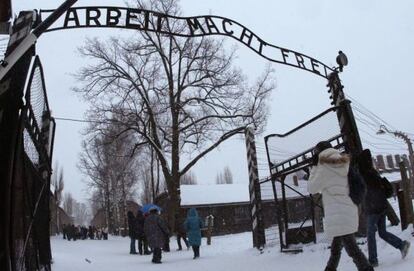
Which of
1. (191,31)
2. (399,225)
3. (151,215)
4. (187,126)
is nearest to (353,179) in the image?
(399,225)

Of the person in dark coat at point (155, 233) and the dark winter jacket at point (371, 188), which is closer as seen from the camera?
the dark winter jacket at point (371, 188)

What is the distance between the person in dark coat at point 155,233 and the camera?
13920mm

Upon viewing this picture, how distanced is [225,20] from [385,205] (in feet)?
13.2

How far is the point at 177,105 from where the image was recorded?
28938 mm

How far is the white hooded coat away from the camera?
5.61 meters

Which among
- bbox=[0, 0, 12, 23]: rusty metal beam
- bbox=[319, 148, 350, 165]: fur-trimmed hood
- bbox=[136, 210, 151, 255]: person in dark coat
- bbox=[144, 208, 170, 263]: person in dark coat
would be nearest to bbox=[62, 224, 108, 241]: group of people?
bbox=[136, 210, 151, 255]: person in dark coat

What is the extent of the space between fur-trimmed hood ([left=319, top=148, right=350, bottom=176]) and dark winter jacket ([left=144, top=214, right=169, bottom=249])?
9265mm

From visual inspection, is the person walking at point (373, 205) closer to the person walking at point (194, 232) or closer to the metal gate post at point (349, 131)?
the metal gate post at point (349, 131)

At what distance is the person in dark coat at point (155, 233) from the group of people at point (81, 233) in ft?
90.2

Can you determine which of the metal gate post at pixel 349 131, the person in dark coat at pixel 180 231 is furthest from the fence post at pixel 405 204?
the person in dark coat at pixel 180 231

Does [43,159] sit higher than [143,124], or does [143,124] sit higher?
[143,124]

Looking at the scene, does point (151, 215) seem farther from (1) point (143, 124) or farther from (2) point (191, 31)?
(1) point (143, 124)

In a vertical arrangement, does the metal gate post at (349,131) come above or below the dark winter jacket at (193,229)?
above

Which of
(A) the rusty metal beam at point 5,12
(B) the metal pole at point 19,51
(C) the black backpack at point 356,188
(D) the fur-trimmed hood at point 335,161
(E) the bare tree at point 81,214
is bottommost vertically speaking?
(C) the black backpack at point 356,188
